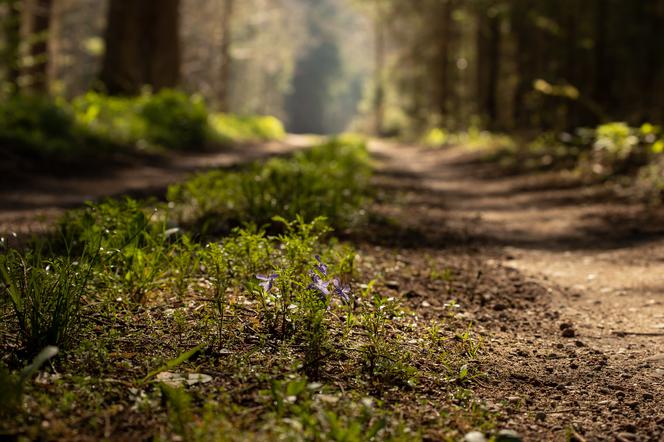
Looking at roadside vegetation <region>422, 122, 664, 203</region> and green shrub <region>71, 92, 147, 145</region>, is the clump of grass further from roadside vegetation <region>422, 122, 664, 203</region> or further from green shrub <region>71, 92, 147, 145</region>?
roadside vegetation <region>422, 122, 664, 203</region>

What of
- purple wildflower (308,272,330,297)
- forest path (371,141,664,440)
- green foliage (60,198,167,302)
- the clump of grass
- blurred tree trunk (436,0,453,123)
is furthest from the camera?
blurred tree trunk (436,0,453,123)

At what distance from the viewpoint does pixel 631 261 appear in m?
5.32

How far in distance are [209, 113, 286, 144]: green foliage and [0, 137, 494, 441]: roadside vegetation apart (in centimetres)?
1391

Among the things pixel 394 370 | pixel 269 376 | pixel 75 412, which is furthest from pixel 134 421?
pixel 394 370

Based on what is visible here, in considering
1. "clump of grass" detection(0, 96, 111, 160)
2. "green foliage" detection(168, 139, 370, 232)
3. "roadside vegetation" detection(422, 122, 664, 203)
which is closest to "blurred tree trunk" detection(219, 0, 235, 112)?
"roadside vegetation" detection(422, 122, 664, 203)

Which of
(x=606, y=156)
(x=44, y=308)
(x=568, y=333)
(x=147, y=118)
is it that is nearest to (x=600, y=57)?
(x=606, y=156)

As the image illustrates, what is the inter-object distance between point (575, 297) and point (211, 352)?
2710mm

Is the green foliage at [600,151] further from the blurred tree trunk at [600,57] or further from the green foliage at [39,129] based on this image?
the green foliage at [39,129]

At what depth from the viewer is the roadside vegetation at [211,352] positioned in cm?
193

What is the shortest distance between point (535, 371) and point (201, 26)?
4954 centimetres

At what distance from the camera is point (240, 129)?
23156 mm

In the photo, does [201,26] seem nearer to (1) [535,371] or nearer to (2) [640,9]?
(2) [640,9]

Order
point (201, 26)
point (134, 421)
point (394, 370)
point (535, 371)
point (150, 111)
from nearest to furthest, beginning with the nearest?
point (134, 421) < point (394, 370) < point (535, 371) < point (150, 111) < point (201, 26)

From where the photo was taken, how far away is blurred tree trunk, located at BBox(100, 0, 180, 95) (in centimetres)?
1551
